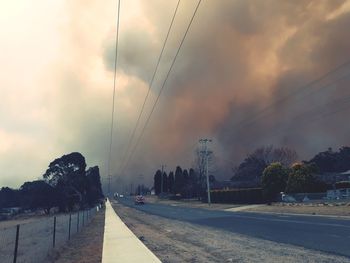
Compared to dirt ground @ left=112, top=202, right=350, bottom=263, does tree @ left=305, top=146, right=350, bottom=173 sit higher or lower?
higher

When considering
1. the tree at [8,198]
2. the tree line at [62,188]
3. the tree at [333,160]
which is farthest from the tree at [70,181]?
the tree at [333,160]

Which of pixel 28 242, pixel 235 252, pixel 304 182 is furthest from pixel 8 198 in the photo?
pixel 235 252

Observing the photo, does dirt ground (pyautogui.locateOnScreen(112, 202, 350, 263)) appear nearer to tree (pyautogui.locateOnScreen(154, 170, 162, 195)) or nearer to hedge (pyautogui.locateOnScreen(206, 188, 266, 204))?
hedge (pyautogui.locateOnScreen(206, 188, 266, 204))

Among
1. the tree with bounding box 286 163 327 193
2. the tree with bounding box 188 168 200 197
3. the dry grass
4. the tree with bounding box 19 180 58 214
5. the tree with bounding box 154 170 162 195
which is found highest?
the tree with bounding box 154 170 162 195

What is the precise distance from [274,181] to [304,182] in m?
7.25

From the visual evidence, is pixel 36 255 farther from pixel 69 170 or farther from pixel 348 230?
pixel 69 170

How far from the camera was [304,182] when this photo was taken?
57.8 metres

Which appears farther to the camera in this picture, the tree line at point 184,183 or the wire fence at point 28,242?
the tree line at point 184,183

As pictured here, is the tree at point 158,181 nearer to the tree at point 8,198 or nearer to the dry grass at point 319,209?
the tree at point 8,198

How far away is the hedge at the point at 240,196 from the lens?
7000 centimetres

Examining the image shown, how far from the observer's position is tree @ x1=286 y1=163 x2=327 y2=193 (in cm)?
5794

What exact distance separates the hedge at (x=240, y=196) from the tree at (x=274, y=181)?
2.98 meters

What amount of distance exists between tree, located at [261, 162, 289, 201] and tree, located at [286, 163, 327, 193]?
4408 millimetres

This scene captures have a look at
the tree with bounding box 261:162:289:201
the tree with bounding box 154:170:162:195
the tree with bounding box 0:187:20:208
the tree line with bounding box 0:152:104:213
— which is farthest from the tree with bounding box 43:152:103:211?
the tree with bounding box 154:170:162:195
